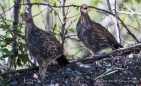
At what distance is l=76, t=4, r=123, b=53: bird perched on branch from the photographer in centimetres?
780

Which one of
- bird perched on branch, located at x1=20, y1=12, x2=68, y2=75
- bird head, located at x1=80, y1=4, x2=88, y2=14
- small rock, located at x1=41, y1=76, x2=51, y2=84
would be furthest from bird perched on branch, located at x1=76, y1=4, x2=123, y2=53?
small rock, located at x1=41, y1=76, x2=51, y2=84

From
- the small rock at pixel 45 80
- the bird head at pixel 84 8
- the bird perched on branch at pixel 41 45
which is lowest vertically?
the small rock at pixel 45 80

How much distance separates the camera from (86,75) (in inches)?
248

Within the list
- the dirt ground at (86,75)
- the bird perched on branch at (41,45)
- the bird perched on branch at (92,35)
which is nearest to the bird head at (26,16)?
the bird perched on branch at (41,45)

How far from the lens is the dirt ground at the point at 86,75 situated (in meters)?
6.12

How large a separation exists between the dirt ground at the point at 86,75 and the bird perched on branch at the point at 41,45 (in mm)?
214

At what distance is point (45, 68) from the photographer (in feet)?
20.7

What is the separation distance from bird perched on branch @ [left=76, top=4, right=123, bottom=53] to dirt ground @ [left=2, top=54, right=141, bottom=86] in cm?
97

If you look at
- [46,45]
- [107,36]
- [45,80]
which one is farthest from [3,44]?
[107,36]

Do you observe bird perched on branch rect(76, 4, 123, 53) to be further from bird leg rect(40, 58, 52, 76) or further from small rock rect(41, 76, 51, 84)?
small rock rect(41, 76, 51, 84)

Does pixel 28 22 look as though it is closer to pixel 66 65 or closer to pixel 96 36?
pixel 66 65

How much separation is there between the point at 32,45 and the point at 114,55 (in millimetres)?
1600

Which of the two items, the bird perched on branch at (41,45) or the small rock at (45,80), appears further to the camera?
the bird perched on branch at (41,45)

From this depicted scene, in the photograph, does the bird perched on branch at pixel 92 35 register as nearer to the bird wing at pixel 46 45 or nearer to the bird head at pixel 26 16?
the bird wing at pixel 46 45
